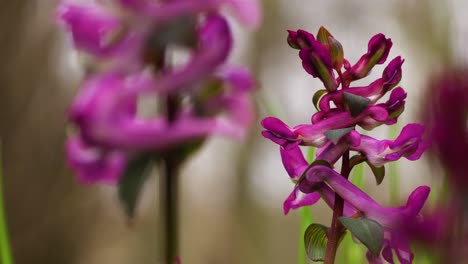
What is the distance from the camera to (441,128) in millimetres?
143

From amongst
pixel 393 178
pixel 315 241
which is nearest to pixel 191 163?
pixel 393 178

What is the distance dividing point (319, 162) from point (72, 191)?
294 cm

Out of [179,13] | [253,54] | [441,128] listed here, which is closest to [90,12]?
[179,13]

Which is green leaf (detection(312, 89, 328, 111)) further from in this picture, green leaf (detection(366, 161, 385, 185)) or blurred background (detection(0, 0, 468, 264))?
blurred background (detection(0, 0, 468, 264))

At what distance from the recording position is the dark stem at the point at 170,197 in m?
0.21

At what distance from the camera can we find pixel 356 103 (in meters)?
0.25

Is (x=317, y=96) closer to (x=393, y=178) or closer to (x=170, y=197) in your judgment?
(x=170, y=197)

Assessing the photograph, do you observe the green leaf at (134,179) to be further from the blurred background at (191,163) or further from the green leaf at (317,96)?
the blurred background at (191,163)

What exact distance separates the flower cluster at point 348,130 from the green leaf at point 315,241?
0.04 feet

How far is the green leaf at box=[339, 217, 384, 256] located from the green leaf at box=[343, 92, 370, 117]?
0.13 feet

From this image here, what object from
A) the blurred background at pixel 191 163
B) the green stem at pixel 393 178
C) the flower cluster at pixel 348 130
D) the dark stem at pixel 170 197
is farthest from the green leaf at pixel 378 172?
the blurred background at pixel 191 163

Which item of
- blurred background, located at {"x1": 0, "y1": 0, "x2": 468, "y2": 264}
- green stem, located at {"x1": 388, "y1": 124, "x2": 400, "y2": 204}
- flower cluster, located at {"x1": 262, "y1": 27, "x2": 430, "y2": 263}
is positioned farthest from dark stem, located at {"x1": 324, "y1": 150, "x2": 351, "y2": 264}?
blurred background, located at {"x1": 0, "y1": 0, "x2": 468, "y2": 264}

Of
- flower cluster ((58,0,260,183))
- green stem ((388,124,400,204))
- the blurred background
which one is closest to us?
flower cluster ((58,0,260,183))

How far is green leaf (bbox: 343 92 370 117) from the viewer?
10.0 inches
